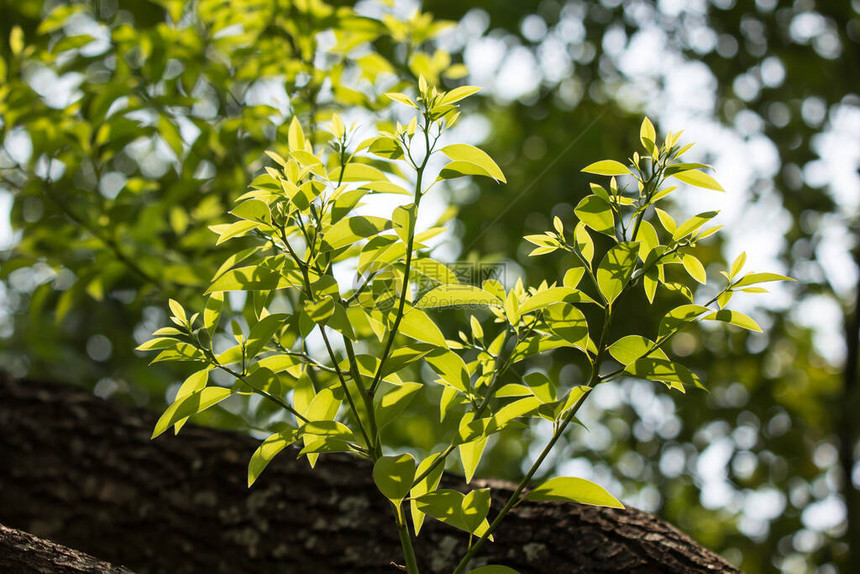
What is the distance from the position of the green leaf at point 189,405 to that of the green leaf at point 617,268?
37 centimetres

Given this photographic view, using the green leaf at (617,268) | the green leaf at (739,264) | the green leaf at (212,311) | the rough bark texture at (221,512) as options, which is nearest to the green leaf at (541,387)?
the green leaf at (617,268)

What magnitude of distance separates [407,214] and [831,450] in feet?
9.66

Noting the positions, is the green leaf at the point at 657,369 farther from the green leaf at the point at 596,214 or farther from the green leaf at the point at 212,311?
the green leaf at the point at 212,311

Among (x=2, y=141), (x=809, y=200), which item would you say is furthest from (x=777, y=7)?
(x=2, y=141)

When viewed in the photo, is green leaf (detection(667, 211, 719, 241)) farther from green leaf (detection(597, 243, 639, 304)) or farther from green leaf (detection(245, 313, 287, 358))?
green leaf (detection(245, 313, 287, 358))

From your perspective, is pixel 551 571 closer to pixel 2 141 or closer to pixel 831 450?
pixel 2 141

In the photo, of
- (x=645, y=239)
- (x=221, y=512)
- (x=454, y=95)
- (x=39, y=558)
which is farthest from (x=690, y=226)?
(x=221, y=512)

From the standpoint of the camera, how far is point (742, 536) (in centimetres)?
228

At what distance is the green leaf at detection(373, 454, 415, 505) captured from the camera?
0.57 metres

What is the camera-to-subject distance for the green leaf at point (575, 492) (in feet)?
2.06

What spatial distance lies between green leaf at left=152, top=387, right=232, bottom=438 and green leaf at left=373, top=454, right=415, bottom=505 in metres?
0.16

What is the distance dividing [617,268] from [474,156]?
0.17 m

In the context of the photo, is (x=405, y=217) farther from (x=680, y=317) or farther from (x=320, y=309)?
(x=680, y=317)

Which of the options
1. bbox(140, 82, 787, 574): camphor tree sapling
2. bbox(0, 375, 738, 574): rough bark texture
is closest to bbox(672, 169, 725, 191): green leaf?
bbox(140, 82, 787, 574): camphor tree sapling
